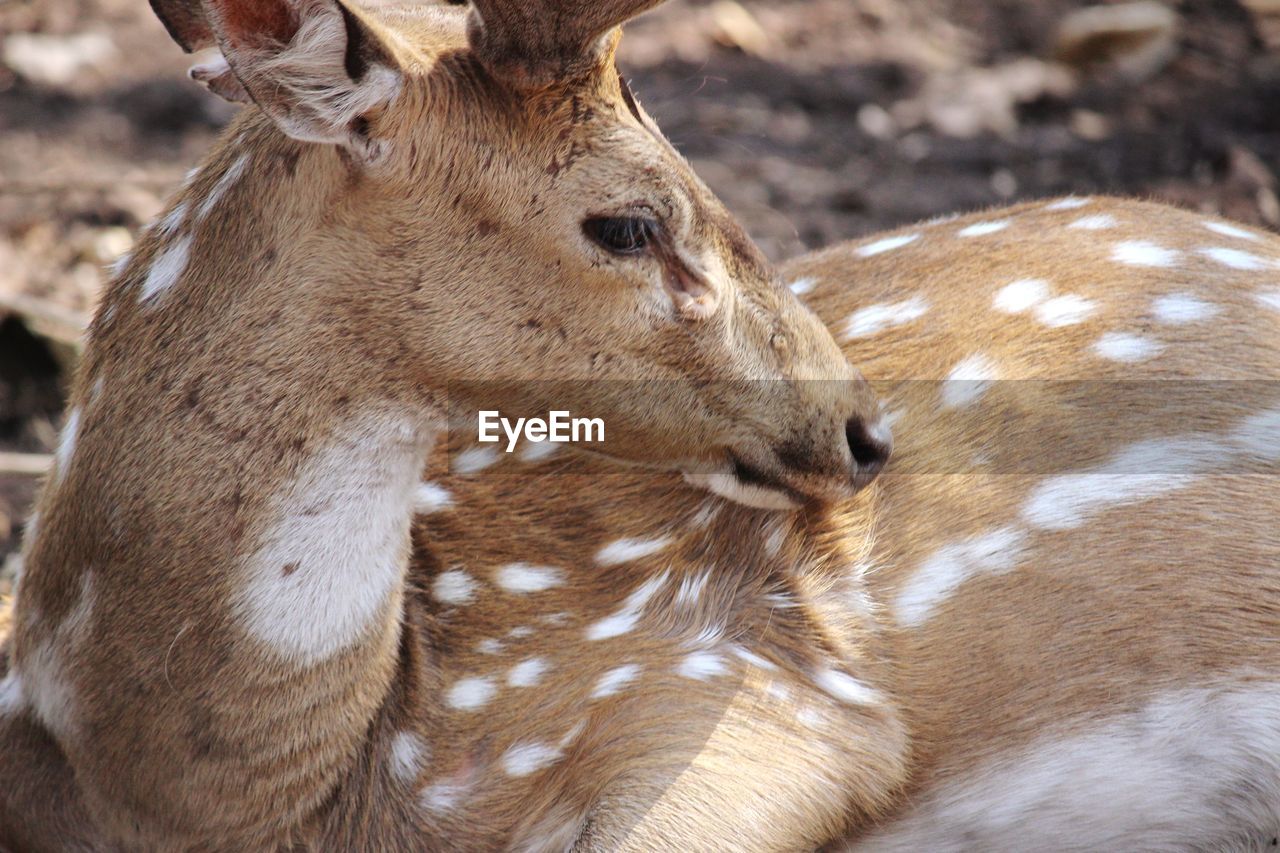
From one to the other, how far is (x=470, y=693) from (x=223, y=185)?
97 centimetres

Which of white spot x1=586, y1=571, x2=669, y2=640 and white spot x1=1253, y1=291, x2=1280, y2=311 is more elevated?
white spot x1=1253, y1=291, x2=1280, y2=311

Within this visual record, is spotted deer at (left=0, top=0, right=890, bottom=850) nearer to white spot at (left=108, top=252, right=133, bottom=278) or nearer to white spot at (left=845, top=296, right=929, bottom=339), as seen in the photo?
white spot at (left=108, top=252, right=133, bottom=278)

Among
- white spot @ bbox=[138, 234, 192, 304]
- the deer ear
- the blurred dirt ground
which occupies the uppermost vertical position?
the deer ear

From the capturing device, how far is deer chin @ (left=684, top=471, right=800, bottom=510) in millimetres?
2660

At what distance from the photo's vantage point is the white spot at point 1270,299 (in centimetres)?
292

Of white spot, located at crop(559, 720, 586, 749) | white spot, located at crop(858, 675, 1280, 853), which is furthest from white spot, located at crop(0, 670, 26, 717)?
white spot, located at crop(858, 675, 1280, 853)

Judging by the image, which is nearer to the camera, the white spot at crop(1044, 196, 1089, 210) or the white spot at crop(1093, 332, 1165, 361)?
the white spot at crop(1093, 332, 1165, 361)

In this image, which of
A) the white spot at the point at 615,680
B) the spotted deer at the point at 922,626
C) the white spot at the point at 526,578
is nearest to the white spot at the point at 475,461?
the spotted deer at the point at 922,626

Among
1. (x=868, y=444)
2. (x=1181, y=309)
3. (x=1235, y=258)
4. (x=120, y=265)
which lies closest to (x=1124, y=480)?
(x=1181, y=309)

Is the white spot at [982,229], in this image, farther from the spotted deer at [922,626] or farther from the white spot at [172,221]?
the white spot at [172,221]

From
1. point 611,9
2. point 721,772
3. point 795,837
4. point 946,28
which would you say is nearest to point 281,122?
point 611,9

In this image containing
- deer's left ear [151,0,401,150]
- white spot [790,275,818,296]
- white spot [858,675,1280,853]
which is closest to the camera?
deer's left ear [151,0,401,150]

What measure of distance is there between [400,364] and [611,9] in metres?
0.64

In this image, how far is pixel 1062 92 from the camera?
20.4ft
